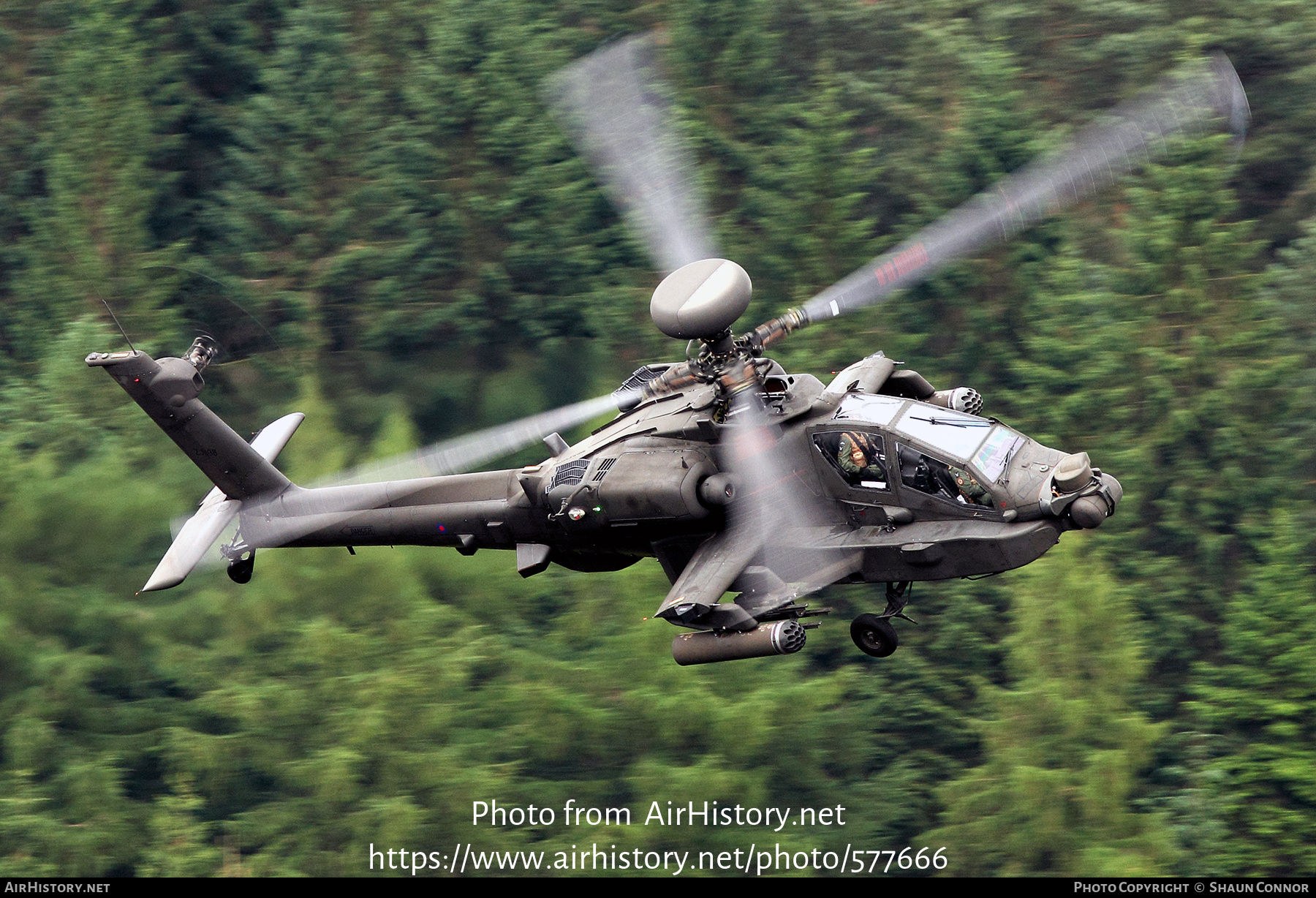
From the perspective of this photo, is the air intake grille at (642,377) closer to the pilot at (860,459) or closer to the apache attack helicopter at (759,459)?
the apache attack helicopter at (759,459)

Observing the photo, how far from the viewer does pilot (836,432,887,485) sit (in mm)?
20672

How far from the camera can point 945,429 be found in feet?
67.8

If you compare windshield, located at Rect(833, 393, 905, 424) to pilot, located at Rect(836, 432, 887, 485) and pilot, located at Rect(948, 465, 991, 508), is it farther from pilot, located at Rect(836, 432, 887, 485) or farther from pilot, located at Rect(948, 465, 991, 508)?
pilot, located at Rect(948, 465, 991, 508)

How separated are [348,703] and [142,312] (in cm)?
1522

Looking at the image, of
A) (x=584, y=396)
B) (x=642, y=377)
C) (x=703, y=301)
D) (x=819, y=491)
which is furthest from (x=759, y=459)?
(x=584, y=396)

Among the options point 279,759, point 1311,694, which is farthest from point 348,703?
point 1311,694

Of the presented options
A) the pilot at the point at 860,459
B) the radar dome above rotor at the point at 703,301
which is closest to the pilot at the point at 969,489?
the pilot at the point at 860,459

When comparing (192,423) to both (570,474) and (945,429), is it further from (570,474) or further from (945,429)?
(945,429)

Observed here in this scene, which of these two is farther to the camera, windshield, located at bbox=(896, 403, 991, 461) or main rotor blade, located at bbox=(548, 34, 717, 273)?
windshield, located at bbox=(896, 403, 991, 461)

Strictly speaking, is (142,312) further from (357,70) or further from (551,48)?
(551,48)

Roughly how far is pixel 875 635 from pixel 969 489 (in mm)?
2330

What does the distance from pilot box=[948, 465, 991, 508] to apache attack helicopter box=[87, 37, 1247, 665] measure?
0.9 inches

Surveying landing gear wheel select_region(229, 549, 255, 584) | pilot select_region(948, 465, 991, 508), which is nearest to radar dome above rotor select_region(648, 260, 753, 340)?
pilot select_region(948, 465, 991, 508)

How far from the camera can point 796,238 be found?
39125mm
